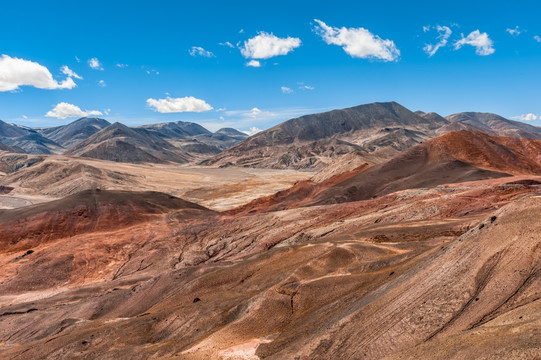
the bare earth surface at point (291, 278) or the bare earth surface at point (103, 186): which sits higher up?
the bare earth surface at point (103, 186)

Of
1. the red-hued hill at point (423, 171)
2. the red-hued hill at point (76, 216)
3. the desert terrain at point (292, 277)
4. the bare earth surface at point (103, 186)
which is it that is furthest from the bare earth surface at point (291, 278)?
the bare earth surface at point (103, 186)

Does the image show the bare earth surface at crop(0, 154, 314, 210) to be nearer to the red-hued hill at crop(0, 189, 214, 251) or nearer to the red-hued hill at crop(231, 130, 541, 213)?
the red-hued hill at crop(0, 189, 214, 251)

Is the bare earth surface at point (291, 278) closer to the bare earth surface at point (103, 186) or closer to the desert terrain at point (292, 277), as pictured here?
the desert terrain at point (292, 277)

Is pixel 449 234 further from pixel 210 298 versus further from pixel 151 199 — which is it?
pixel 151 199

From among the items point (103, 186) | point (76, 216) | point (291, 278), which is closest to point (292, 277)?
point (291, 278)

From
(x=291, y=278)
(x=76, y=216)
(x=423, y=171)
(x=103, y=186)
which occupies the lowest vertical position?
(x=291, y=278)

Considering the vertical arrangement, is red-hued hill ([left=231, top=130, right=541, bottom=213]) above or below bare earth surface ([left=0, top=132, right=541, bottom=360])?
above

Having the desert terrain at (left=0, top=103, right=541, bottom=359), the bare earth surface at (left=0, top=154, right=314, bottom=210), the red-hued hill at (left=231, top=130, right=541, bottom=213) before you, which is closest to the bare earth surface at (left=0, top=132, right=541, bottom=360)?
the desert terrain at (left=0, top=103, right=541, bottom=359)

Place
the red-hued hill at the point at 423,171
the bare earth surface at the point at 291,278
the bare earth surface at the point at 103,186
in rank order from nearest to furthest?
the bare earth surface at the point at 291,278 → the red-hued hill at the point at 423,171 → the bare earth surface at the point at 103,186

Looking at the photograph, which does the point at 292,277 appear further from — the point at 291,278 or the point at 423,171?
the point at 423,171

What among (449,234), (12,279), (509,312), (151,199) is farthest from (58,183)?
(509,312)

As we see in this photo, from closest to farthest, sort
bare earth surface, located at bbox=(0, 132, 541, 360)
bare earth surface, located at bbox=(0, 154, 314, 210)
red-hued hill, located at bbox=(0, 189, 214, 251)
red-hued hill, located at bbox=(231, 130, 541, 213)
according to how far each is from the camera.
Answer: bare earth surface, located at bbox=(0, 132, 541, 360) < red-hued hill, located at bbox=(0, 189, 214, 251) < red-hued hill, located at bbox=(231, 130, 541, 213) < bare earth surface, located at bbox=(0, 154, 314, 210)
